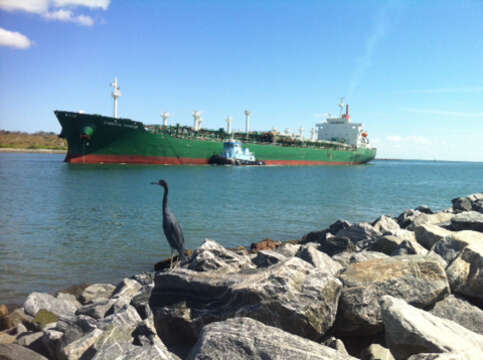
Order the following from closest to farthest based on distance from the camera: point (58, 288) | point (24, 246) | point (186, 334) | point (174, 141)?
point (186, 334) → point (58, 288) → point (24, 246) → point (174, 141)

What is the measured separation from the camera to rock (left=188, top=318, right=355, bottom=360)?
2.47 metres

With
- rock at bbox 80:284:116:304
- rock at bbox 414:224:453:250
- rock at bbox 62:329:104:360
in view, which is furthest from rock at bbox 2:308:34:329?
rock at bbox 414:224:453:250

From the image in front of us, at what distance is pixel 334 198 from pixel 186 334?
882 inches

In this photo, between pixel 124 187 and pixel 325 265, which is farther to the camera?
pixel 124 187

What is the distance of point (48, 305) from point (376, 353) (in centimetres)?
452

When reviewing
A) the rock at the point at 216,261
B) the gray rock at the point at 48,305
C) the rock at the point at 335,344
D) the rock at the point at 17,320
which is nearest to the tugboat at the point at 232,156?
the gray rock at the point at 48,305

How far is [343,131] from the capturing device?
283 ft

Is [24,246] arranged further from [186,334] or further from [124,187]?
[124,187]

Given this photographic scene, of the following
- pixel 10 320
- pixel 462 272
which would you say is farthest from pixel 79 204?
pixel 462 272

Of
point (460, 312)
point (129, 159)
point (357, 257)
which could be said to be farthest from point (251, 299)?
point (129, 159)

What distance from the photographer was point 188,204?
20.0 m

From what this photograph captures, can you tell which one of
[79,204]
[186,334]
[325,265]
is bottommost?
[79,204]

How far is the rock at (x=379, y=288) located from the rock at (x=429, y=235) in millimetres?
2665

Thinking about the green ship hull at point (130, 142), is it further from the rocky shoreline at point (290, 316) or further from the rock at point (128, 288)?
the rocky shoreline at point (290, 316)
